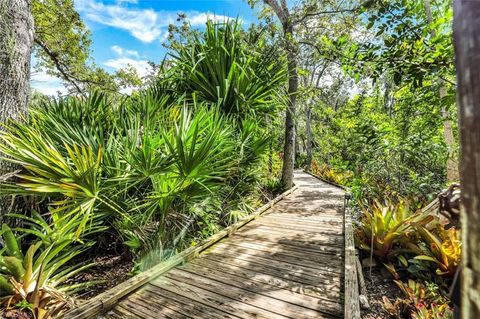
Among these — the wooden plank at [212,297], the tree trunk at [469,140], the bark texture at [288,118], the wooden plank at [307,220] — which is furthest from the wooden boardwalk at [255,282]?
the bark texture at [288,118]

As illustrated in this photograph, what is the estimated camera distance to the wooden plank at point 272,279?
2.16 meters

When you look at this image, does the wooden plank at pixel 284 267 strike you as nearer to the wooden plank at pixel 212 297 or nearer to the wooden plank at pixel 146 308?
the wooden plank at pixel 212 297

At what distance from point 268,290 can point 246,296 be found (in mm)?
216

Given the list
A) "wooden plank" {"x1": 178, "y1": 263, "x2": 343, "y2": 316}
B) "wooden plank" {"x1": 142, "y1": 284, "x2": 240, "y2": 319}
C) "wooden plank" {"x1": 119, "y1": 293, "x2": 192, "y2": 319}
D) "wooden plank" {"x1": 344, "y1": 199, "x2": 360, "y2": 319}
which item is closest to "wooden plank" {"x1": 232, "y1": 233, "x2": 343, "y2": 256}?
"wooden plank" {"x1": 344, "y1": 199, "x2": 360, "y2": 319}

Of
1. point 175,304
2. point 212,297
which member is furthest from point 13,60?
point 212,297

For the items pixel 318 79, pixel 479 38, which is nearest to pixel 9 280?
pixel 479 38

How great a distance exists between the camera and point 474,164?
0.92 ft

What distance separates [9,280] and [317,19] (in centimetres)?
1075

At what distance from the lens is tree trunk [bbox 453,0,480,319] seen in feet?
0.90

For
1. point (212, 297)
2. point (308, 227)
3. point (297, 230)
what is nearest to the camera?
point (212, 297)

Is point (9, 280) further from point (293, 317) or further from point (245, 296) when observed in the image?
point (293, 317)

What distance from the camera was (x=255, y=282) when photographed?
238 cm

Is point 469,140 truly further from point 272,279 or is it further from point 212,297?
point 272,279

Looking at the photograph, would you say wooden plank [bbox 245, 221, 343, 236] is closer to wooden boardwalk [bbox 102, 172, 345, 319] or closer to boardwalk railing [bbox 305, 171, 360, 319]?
wooden boardwalk [bbox 102, 172, 345, 319]
